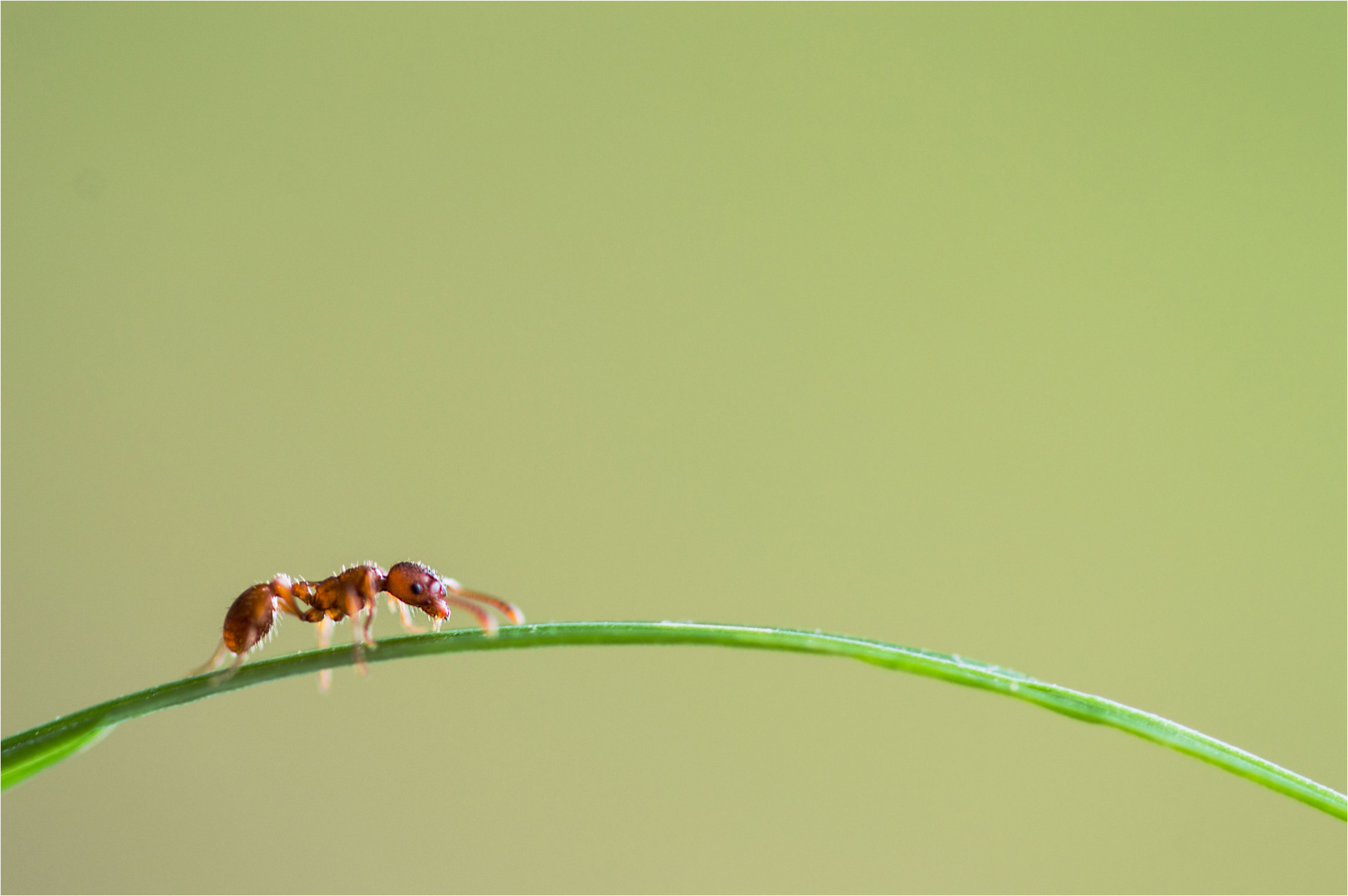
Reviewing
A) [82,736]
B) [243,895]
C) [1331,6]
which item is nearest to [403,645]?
[82,736]

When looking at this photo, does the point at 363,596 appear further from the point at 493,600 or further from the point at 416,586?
the point at 493,600

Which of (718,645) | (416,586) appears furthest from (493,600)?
(718,645)

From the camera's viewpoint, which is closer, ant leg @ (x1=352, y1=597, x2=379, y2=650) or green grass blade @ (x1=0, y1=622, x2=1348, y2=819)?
green grass blade @ (x1=0, y1=622, x2=1348, y2=819)

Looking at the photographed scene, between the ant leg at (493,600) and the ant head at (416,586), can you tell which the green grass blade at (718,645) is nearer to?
the ant leg at (493,600)

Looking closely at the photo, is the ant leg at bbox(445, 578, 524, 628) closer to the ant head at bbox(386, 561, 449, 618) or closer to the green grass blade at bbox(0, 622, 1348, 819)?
the ant head at bbox(386, 561, 449, 618)

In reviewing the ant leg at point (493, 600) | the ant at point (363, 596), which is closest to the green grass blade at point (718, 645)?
the ant leg at point (493, 600)

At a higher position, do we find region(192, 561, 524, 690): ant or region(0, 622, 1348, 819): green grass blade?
region(192, 561, 524, 690): ant

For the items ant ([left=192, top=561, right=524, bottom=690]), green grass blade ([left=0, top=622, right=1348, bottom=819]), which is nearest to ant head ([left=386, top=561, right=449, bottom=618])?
ant ([left=192, top=561, right=524, bottom=690])
